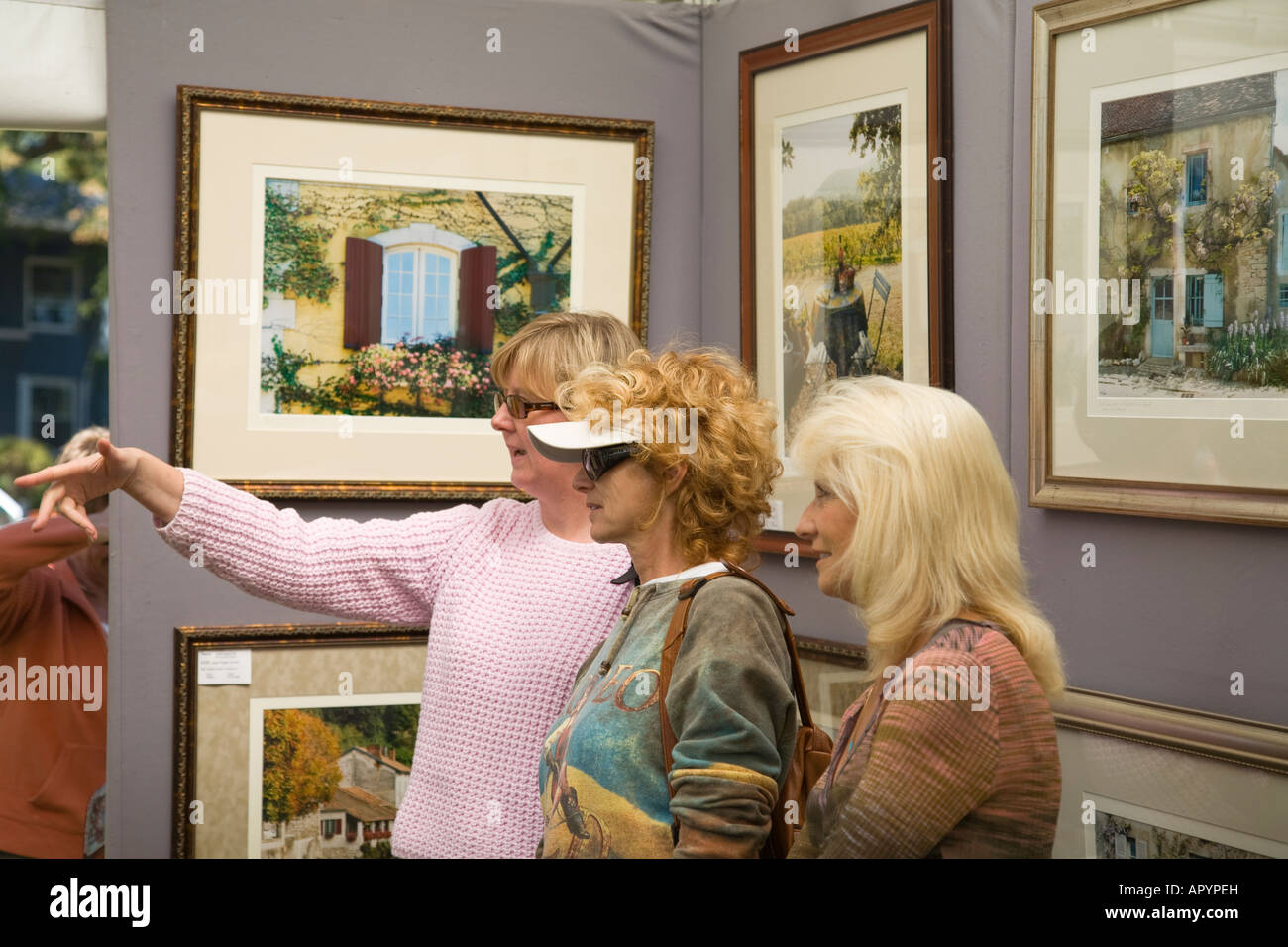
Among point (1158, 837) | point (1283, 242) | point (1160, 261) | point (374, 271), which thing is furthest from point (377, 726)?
point (1283, 242)

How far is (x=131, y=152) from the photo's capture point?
3.18 metres

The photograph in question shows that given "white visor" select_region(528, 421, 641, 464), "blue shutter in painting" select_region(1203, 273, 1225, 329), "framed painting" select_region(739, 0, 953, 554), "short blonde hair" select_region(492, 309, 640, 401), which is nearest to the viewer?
"white visor" select_region(528, 421, 641, 464)

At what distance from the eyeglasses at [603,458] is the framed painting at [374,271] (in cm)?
175

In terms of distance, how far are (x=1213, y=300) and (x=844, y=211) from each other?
3.48 ft

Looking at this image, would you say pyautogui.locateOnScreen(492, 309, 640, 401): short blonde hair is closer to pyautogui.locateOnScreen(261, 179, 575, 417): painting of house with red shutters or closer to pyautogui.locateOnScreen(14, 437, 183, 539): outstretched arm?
pyautogui.locateOnScreen(14, 437, 183, 539): outstretched arm

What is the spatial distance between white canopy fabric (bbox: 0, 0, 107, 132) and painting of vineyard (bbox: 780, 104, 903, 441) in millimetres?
1864

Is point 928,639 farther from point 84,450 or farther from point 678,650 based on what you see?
point 84,450

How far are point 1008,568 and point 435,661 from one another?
1017 millimetres

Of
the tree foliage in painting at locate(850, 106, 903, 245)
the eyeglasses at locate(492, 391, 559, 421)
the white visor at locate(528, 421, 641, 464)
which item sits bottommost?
the white visor at locate(528, 421, 641, 464)

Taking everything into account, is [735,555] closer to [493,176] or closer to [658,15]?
[493,176]

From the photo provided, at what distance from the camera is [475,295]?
11.4 ft

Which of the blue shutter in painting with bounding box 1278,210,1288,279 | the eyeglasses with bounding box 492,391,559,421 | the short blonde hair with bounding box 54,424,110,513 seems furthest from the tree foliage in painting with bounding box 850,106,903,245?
the short blonde hair with bounding box 54,424,110,513

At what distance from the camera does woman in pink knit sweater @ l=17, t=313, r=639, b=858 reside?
201cm
